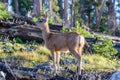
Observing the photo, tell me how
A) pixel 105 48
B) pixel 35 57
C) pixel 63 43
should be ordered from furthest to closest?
pixel 105 48 → pixel 35 57 → pixel 63 43

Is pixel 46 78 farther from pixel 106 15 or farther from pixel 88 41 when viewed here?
pixel 106 15

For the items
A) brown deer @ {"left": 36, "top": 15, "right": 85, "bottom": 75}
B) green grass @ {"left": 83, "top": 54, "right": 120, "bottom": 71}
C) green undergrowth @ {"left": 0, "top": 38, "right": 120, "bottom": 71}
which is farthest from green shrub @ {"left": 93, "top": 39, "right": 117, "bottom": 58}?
brown deer @ {"left": 36, "top": 15, "right": 85, "bottom": 75}

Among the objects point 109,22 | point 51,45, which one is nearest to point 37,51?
point 51,45

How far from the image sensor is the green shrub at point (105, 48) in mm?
18234

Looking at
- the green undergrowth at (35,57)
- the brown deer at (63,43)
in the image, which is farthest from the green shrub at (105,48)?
the brown deer at (63,43)

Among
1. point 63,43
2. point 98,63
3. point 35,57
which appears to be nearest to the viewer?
point 63,43

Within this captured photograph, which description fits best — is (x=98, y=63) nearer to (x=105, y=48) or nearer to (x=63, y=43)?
(x=105, y=48)

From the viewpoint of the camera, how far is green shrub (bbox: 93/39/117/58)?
18234 millimetres

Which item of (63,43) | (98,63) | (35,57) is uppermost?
(63,43)

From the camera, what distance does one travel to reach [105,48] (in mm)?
18375

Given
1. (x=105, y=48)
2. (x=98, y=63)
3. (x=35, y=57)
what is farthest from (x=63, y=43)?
(x=105, y=48)

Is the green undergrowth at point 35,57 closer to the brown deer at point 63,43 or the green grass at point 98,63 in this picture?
the green grass at point 98,63

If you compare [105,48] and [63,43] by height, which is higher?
[63,43]

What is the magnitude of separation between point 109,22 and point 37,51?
1282 inches
